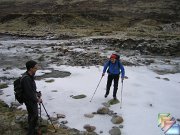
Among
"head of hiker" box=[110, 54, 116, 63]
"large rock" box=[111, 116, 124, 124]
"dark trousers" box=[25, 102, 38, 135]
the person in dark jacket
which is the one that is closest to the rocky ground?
"dark trousers" box=[25, 102, 38, 135]

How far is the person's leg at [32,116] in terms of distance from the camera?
7.66 meters

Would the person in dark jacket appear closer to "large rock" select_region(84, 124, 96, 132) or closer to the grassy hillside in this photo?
"large rock" select_region(84, 124, 96, 132)

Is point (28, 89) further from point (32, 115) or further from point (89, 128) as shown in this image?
point (89, 128)

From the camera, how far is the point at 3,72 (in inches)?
675

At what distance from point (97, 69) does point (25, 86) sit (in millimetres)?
10397

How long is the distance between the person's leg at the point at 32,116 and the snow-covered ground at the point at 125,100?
5.19ft

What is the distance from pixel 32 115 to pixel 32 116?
27mm

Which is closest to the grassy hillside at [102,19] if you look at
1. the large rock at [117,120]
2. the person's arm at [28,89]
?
the large rock at [117,120]

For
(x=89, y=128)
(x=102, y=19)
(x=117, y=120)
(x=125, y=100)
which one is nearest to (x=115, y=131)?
(x=117, y=120)

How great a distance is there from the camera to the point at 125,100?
11.5 meters

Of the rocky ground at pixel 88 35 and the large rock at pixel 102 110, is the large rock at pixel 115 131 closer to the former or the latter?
the rocky ground at pixel 88 35

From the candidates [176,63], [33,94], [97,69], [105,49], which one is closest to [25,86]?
[33,94]

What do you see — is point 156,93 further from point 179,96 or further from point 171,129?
point 171,129

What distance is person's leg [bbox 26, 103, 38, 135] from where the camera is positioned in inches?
302
